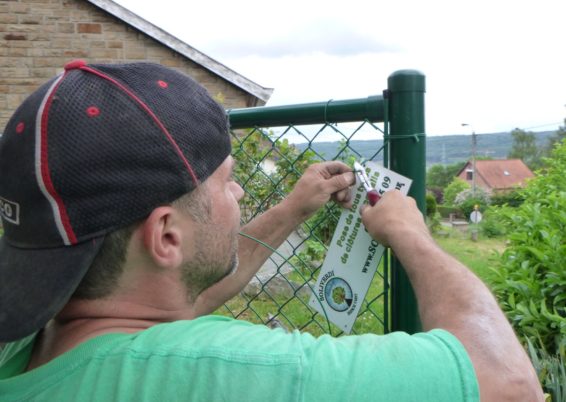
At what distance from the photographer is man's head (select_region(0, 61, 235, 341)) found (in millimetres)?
1019

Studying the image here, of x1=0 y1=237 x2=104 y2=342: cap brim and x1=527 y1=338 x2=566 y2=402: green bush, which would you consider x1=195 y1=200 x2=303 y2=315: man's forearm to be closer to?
x1=0 y1=237 x2=104 y2=342: cap brim

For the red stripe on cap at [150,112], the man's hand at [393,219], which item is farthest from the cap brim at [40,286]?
the man's hand at [393,219]

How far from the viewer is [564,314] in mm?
2932

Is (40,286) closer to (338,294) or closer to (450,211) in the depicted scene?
(338,294)

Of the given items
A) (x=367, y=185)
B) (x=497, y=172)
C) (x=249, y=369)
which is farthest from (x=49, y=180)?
(x=497, y=172)

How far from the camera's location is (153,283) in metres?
1.12

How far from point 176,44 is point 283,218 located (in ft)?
24.2

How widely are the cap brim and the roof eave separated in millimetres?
7788

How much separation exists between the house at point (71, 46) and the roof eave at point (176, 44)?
18 mm

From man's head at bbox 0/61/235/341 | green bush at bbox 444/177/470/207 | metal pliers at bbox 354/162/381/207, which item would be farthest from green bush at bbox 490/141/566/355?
green bush at bbox 444/177/470/207

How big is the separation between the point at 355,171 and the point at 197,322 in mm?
679

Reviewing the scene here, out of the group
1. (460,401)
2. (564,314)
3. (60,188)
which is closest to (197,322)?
(60,188)

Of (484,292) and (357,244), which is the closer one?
(484,292)

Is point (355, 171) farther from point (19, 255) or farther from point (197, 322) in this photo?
point (19, 255)
